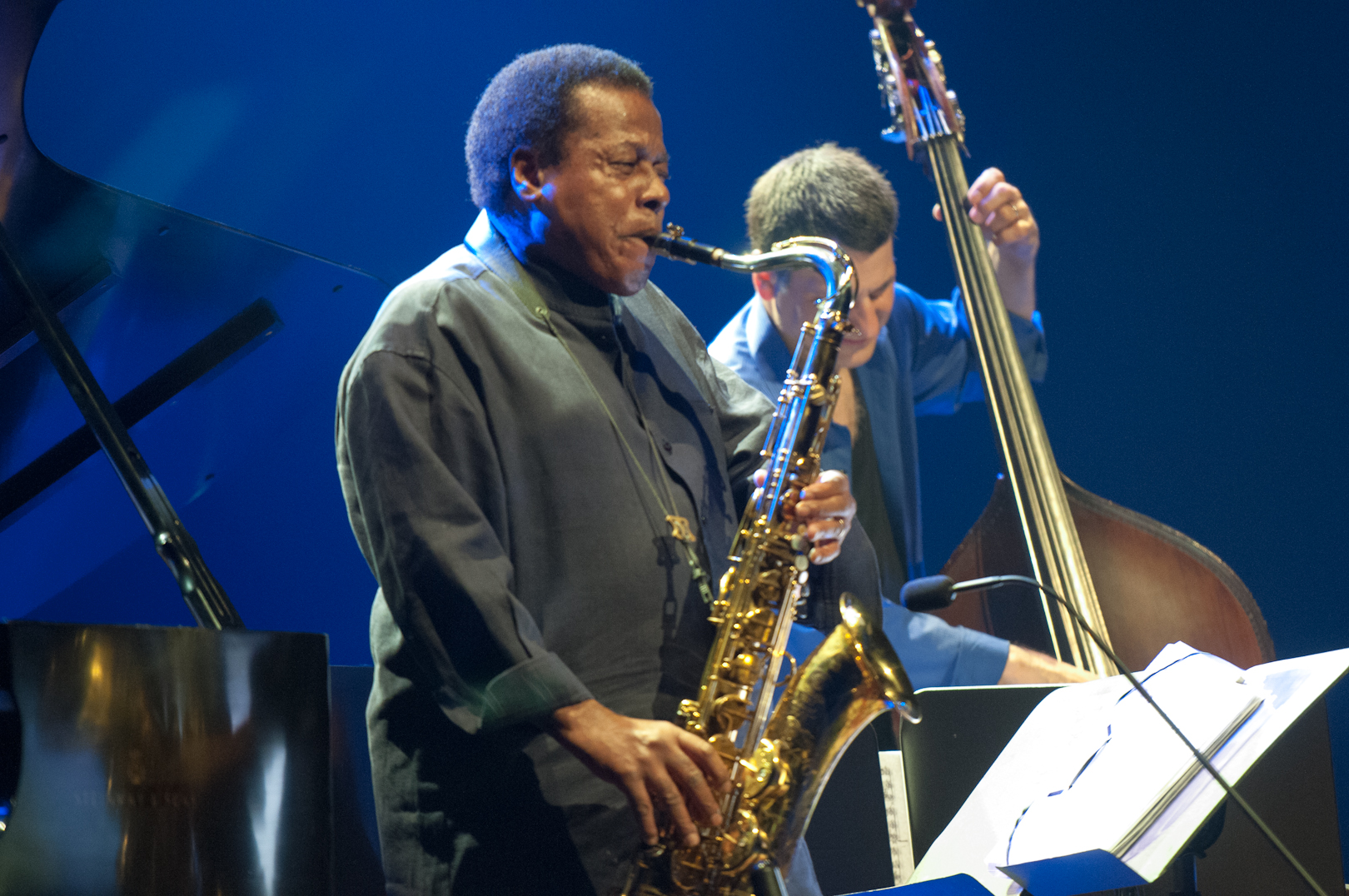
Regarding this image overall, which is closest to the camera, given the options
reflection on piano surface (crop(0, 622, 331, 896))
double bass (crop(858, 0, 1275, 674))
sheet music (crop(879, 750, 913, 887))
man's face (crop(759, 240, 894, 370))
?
reflection on piano surface (crop(0, 622, 331, 896))

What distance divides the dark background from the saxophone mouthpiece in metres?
1.51

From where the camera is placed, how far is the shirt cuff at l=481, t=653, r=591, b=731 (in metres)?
1.37

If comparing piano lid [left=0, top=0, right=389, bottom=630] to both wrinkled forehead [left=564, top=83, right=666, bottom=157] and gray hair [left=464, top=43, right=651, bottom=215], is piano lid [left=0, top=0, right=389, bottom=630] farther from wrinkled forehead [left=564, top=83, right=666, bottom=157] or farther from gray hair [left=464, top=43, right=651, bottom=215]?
wrinkled forehead [left=564, top=83, right=666, bottom=157]

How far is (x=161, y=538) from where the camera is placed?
83.1 inches

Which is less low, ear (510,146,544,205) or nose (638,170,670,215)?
ear (510,146,544,205)

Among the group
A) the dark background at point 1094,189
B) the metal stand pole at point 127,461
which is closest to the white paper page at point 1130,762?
the metal stand pole at point 127,461

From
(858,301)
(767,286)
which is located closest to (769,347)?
(767,286)

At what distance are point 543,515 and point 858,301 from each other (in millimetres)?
1701

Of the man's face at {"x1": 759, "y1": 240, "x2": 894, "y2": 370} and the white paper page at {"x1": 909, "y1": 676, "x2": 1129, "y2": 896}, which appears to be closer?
the white paper page at {"x1": 909, "y1": 676, "x2": 1129, "y2": 896}

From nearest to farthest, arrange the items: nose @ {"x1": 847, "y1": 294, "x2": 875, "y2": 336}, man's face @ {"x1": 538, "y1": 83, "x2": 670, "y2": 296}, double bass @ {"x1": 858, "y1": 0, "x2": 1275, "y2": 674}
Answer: man's face @ {"x1": 538, "y1": 83, "x2": 670, "y2": 296}, double bass @ {"x1": 858, "y1": 0, "x2": 1275, "y2": 674}, nose @ {"x1": 847, "y1": 294, "x2": 875, "y2": 336}

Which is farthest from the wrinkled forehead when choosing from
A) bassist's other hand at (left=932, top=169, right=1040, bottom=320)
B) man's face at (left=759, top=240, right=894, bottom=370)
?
bassist's other hand at (left=932, top=169, right=1040, bottom=320)

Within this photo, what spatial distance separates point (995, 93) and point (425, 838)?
9.75 ft

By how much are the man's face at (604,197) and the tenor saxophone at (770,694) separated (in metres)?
0.08

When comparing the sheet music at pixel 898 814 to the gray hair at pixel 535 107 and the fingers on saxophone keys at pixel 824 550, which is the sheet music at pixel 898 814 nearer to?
the fingers on saxophone keys at pixel 824 550
